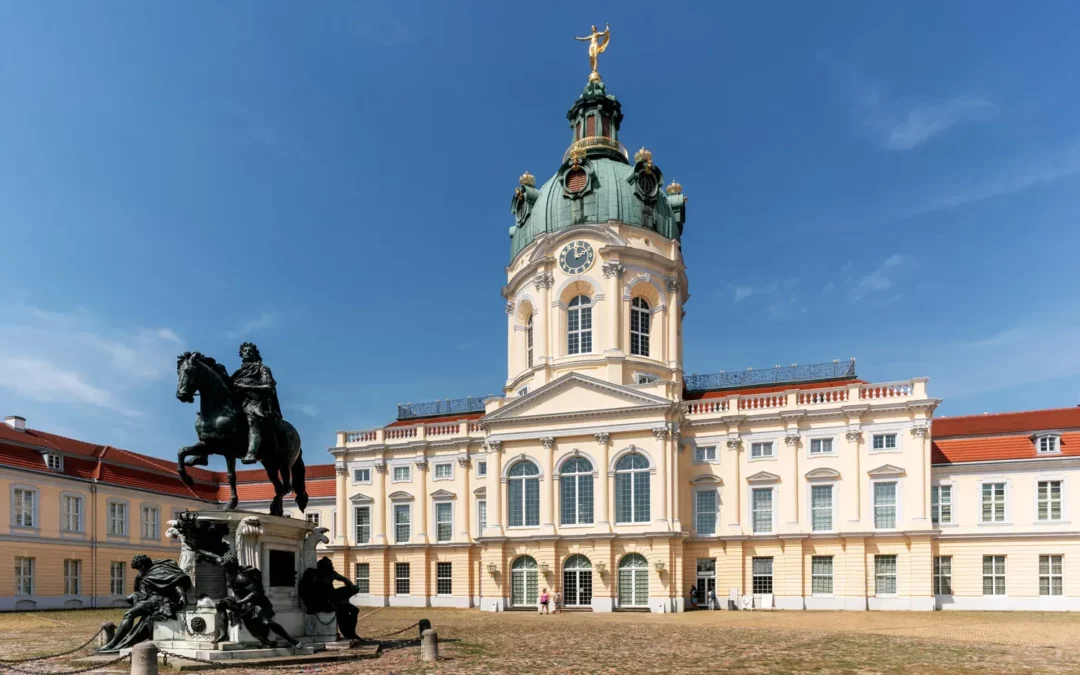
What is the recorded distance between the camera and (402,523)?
54531mm

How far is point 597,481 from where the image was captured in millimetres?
44625

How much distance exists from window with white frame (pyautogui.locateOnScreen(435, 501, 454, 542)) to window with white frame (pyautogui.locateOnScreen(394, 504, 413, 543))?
1978 mm

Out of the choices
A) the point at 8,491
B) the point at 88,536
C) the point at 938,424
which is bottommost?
the point at 88,536

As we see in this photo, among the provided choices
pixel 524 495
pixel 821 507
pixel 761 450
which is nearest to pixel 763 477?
pixel 761 450

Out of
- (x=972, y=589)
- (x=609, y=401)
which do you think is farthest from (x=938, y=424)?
(x=609, y=401)

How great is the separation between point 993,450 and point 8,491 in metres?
53.3

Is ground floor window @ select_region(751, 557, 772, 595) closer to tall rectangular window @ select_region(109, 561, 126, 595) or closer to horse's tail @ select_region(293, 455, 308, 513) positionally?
horse's tail @ select_region(293, 455, 308, 513)

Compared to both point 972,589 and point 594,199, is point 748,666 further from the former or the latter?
point 594,199

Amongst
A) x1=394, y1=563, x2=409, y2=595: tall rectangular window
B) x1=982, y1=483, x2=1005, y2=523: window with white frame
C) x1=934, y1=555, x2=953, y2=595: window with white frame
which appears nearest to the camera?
x1=982, y1=483, x2=1005, y2=523: window with white frame

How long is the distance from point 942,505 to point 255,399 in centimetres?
3869

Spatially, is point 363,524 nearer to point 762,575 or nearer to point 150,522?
point 150,522

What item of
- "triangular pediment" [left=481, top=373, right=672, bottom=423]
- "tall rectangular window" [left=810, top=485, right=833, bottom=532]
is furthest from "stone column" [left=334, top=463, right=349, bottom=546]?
"tall rectangular window" [left=810, top=485, right=833, bottom=532]

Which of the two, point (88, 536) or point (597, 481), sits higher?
point (597, 481)

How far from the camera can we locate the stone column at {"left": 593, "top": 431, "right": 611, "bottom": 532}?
4409 cm
